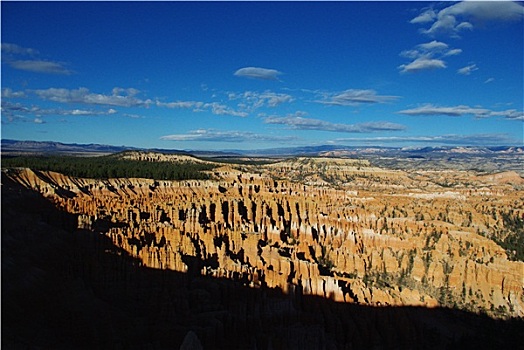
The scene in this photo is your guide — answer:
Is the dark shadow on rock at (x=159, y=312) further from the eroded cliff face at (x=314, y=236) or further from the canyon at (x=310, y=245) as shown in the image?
the eroded cliff face at (x=314, y=236)

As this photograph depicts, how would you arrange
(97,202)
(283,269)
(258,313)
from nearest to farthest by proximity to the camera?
(258,313) → (283,269) → (97,202)

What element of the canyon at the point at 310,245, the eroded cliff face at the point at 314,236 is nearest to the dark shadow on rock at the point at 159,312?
Answer: the canyon at the point at 310,245

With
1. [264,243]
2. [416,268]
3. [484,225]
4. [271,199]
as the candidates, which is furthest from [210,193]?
[484,225]

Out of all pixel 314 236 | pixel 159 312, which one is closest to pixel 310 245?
pixel 314 236

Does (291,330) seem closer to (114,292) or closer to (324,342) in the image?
(324,342)

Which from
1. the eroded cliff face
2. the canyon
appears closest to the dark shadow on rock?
the canyon

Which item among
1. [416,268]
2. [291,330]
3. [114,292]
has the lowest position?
[416,268]

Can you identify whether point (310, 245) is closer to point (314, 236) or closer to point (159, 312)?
point (314, 236)
